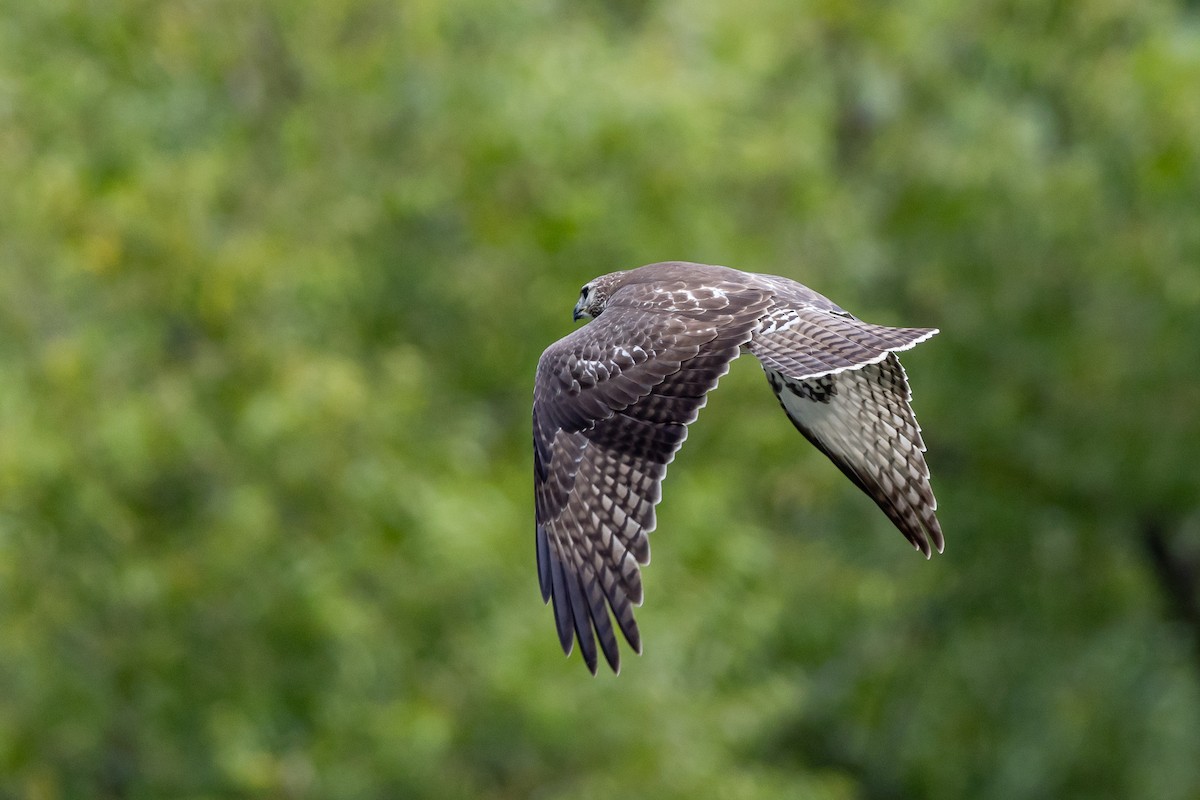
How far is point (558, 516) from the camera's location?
265 inches

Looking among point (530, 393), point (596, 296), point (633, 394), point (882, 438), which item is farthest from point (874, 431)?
point (530, 393)

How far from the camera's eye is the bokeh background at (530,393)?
12906 mm

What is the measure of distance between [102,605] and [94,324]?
5.91 ft

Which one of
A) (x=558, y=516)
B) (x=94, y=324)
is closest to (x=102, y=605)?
(x=94, y=324)

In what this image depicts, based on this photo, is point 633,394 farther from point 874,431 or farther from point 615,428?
point 874,431

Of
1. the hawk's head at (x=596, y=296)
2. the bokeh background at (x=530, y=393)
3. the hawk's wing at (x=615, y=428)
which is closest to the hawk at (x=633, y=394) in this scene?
the hawk's wing at (x=615, y=428)

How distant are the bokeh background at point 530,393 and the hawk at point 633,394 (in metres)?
5.87

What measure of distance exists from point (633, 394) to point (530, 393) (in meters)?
9.58

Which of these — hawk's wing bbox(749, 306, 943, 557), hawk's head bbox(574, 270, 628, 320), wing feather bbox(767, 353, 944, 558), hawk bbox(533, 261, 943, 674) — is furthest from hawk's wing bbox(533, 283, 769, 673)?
hawk's head bbox(574, 270, 628, 320)

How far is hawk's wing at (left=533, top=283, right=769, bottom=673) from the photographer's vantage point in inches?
251

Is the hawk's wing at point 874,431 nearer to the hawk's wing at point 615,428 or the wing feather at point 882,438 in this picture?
the wing feather at point 882,438

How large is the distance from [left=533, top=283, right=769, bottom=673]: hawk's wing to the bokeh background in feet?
19.2

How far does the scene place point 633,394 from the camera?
649 centimetres

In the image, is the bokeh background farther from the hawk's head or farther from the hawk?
the hawk
